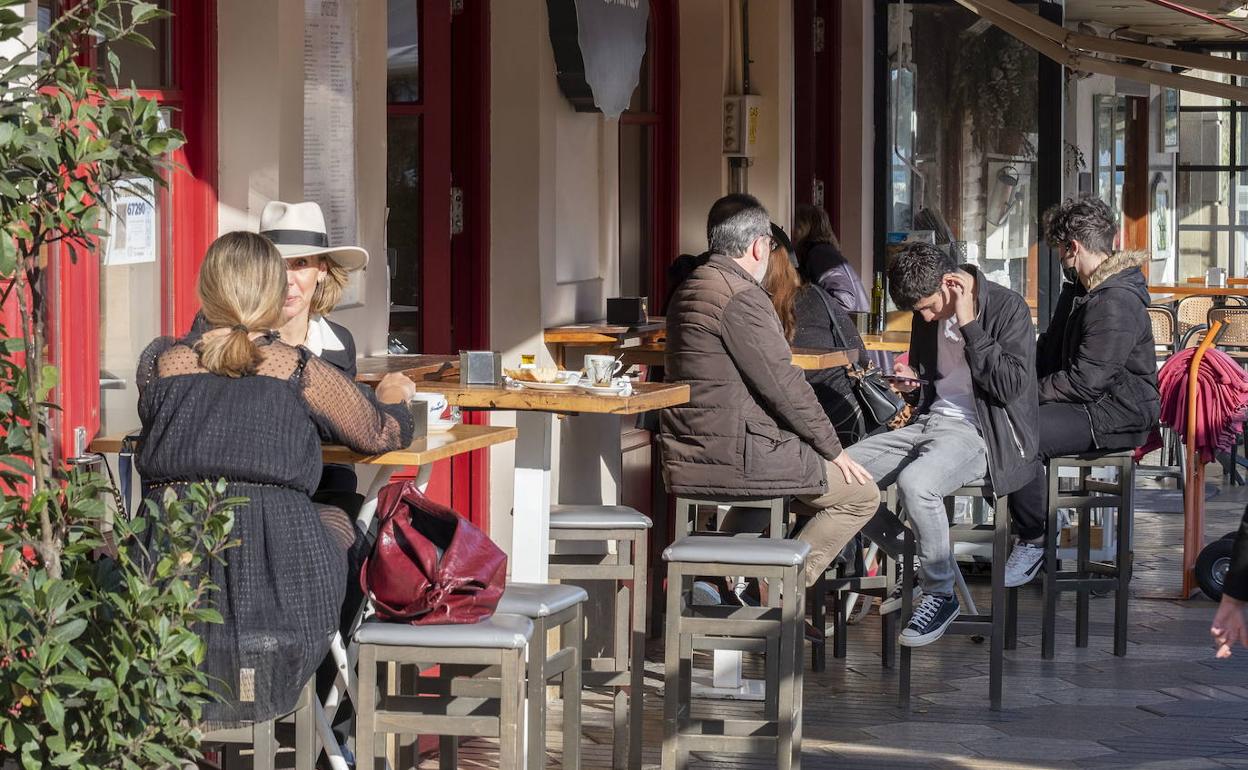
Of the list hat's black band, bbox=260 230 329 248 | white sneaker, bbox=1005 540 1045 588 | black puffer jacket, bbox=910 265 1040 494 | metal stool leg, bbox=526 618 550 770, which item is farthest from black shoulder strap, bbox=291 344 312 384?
white sneaker, bbox=1005 540 1045 588

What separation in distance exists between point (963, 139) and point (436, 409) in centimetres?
582

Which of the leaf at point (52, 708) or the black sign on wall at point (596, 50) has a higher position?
the black sign on wall at point (596, 50)

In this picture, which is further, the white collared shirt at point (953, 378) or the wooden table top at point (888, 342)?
the wooden table top at point (888, 342)

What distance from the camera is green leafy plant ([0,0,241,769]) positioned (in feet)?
9.46

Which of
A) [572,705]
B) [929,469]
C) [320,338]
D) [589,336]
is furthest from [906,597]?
[320,338]

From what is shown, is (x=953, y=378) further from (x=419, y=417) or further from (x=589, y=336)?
(x=419, y=417)

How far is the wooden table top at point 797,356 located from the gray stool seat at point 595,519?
1.24m

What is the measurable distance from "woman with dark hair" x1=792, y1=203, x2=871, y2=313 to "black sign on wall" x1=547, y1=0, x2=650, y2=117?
1.41m

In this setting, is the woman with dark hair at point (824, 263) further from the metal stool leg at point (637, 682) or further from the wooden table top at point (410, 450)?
the wooden table top at point (410, 450)

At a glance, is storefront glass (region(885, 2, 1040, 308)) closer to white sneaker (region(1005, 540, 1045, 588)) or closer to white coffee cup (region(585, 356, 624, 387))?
white sneaker (region(1005, 540, 1045, 588))

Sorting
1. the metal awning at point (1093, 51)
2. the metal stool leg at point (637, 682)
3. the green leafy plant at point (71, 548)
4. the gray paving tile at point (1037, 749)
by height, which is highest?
the metal awning at point (1093, 51)

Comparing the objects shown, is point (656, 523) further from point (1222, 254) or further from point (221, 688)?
point (1222, 254)

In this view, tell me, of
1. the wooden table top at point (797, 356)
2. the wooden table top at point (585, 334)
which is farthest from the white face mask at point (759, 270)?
the wooden table top at point (585, 334)

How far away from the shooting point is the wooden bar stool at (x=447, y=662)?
13.2 feet
